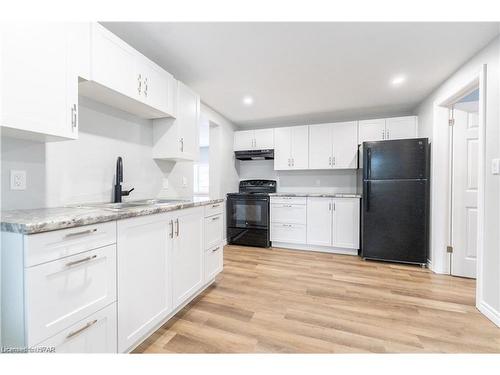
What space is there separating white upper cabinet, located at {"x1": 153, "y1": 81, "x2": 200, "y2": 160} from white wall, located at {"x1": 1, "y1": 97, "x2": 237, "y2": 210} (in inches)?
3.5

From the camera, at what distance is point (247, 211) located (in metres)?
3.84

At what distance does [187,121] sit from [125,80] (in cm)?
80

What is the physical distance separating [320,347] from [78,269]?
1.45 meters

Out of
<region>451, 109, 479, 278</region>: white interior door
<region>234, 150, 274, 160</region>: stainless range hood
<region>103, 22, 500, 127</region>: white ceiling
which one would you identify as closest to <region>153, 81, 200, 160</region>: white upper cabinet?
<region>103, 22, 500, 127</region>: white ceiling

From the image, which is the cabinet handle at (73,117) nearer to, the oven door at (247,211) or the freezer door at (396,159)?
the oven door at (247,211)

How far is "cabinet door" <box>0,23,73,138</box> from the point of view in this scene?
104 centimetres

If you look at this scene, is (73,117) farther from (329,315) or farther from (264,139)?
(264,139)

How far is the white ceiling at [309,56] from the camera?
170 centimetres

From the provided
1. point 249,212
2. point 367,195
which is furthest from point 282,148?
point 367,195

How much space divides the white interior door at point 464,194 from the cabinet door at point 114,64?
3.36m

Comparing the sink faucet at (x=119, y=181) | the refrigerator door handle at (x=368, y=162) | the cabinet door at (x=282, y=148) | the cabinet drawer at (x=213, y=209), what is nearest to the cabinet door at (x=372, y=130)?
the refrigerator door handle at (x=368, y=162)

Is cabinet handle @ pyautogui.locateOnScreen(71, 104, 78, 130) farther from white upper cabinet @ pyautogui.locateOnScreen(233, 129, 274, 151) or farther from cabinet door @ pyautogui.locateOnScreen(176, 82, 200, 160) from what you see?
white upper cabinet @ pyautogui.locateOnScreen(233, 129, 274, 151)

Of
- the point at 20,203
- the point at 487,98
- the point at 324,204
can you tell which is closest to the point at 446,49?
the point at 487,98

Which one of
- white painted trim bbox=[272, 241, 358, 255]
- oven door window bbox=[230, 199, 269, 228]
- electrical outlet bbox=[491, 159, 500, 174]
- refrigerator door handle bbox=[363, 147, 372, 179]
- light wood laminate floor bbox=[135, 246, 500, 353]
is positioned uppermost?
refrigerator door handle bbox=[363, 147, 372, 179]
